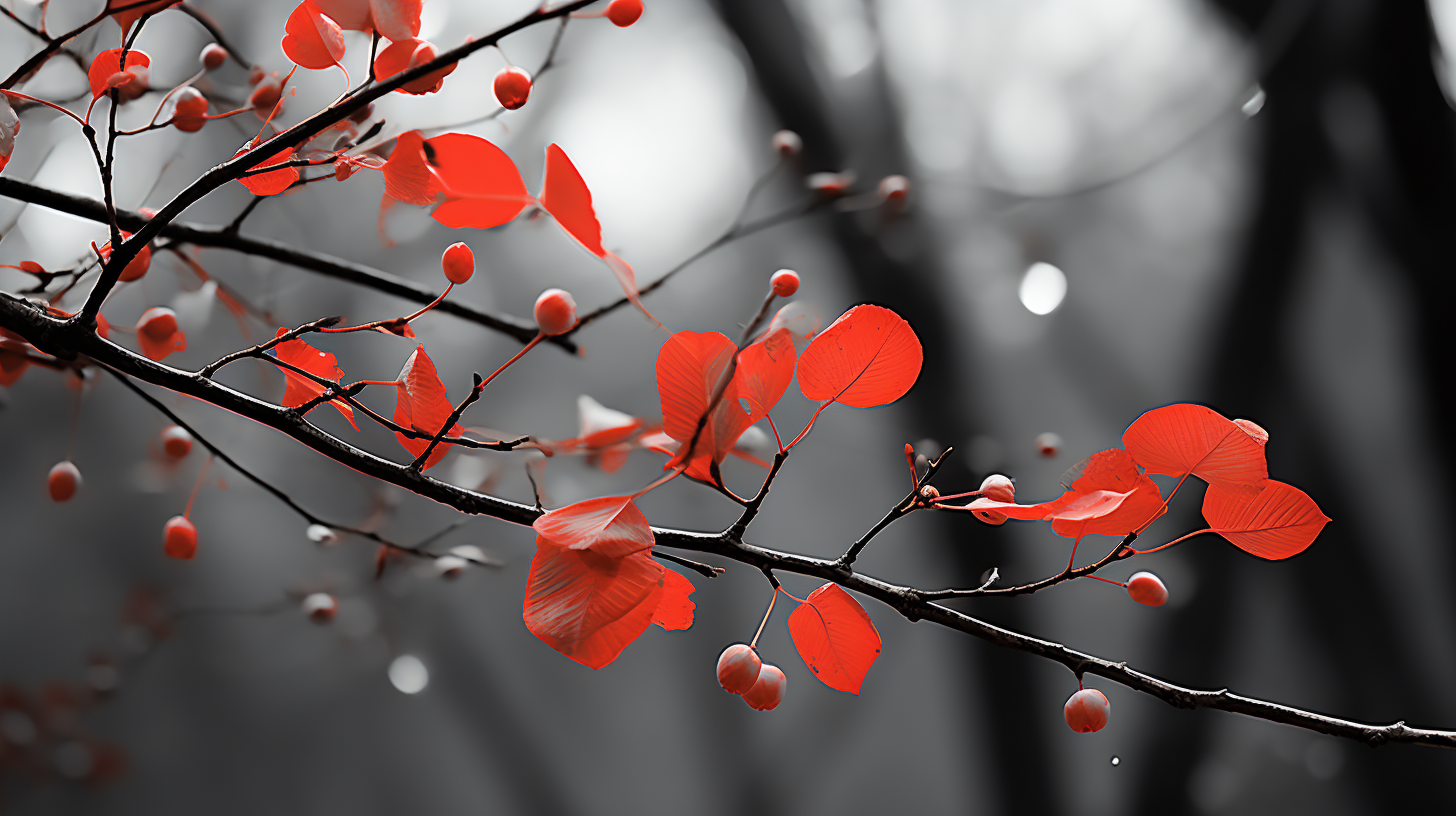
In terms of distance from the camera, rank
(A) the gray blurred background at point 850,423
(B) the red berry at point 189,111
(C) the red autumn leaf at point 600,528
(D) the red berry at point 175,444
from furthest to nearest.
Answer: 1. (A) the gray blurred background at point 850,423
2. (D) the red berry at point 175,444
3. (B) the red berry at point 189,111
4. (C) the red autumn leaf at point 600,528

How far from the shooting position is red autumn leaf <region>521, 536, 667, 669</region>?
0.20 meters

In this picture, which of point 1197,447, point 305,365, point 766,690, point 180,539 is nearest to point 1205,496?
point 1197,447

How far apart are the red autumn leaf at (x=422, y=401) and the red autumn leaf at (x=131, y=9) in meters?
0.14

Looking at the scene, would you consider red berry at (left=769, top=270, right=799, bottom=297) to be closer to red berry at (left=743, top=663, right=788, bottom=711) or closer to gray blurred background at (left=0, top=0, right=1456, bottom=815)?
red berry at (left=743, top=663, right=788, bottom=711)

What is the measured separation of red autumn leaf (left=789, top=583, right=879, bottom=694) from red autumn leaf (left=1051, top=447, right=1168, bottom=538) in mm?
64

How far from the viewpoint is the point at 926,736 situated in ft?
2.90

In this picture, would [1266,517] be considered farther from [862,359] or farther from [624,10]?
[624,10]

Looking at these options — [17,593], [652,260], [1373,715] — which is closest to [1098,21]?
[652,260]

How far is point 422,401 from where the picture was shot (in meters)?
0.24

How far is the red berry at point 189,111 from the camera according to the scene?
0.30 metres

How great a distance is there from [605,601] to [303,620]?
0.77 meters

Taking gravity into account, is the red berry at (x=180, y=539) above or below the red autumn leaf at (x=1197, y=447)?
above

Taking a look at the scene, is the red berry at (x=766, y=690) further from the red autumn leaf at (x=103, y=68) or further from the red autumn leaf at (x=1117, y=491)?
Answer: the red autumn leaf at (x=103, y=68)

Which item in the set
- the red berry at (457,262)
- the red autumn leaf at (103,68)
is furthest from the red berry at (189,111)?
the red berry at (457,262)
